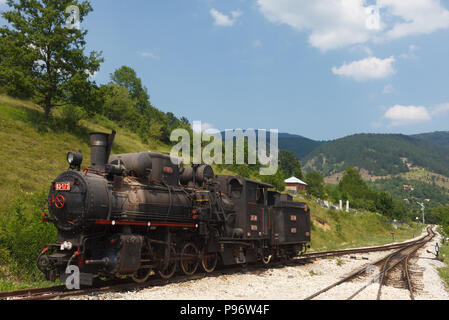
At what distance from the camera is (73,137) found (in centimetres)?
3203

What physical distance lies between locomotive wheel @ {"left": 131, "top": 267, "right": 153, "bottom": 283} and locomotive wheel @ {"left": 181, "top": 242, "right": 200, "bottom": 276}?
1.31 meters

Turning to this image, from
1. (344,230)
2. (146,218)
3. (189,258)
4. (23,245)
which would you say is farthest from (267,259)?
(344,230)

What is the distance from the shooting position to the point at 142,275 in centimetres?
1115

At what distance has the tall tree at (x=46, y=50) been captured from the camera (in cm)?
2919

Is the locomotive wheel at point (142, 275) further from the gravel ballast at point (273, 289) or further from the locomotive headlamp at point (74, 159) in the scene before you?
the locomotive headlamp at point (74, 159)

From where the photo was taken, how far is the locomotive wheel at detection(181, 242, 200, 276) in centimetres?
1215

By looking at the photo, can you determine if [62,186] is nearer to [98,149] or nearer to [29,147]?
[98,149]

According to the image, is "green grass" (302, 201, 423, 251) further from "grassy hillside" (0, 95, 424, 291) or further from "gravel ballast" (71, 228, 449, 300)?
"gravel ballast" (71, 228, 449, 300)

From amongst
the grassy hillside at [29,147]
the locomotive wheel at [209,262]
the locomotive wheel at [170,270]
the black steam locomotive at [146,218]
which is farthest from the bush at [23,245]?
the grassy hillside at [29,147]

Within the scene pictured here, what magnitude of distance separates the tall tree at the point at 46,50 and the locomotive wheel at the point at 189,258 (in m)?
23.3

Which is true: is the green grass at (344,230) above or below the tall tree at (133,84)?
below

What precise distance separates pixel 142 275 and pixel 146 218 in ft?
6.86

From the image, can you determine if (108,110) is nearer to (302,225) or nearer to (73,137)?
(73,137)

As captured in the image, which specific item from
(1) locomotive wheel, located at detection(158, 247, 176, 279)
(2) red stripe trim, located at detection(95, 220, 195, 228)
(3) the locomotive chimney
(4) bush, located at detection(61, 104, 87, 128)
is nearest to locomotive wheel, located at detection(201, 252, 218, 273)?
(1) locomotive wheel, located at detection(158, 247, 176, 279)
